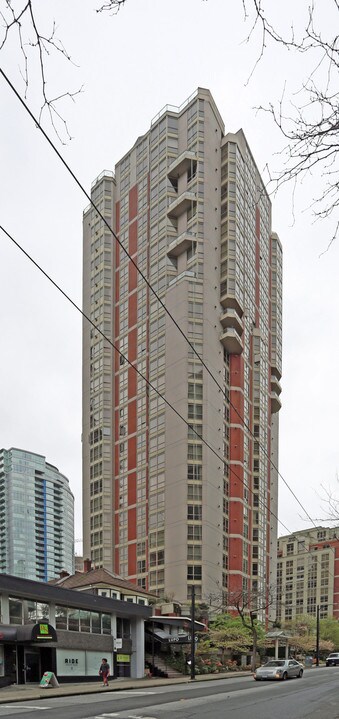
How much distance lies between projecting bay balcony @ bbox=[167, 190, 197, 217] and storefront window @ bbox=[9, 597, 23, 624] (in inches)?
2304

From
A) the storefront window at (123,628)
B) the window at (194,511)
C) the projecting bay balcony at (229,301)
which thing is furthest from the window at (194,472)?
the storefront window at (123,628)

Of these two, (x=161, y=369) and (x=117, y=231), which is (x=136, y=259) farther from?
(x=161, y=369)

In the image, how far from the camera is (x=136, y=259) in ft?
299

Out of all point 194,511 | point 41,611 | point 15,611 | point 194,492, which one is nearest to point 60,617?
point 41,611

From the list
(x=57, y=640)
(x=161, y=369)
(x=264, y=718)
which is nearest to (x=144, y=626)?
(x=57, y=640)

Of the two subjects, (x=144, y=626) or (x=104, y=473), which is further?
(x=104, y=473)

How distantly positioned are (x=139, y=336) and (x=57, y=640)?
56.3m

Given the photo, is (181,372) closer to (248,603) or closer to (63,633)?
(248,603)

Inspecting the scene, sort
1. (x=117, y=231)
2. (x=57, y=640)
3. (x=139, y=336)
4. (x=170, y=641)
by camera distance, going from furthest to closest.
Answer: (x=117, y=231) → (x=139, y=336) → (x=170, y=641) → (x=57, y=640)

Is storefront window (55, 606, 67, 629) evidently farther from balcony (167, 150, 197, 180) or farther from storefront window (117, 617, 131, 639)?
balcony (167, 150, 197, 180)

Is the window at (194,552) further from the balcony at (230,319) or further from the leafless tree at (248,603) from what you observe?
the balcony at (230,319)

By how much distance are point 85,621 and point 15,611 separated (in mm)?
6712

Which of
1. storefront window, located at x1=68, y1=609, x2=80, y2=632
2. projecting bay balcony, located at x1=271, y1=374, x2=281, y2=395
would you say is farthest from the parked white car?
projecting bay balcony, located at x1=271, y1=374, x2=281, y2=395

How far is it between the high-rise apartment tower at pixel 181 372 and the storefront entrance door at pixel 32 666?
1518 inches
